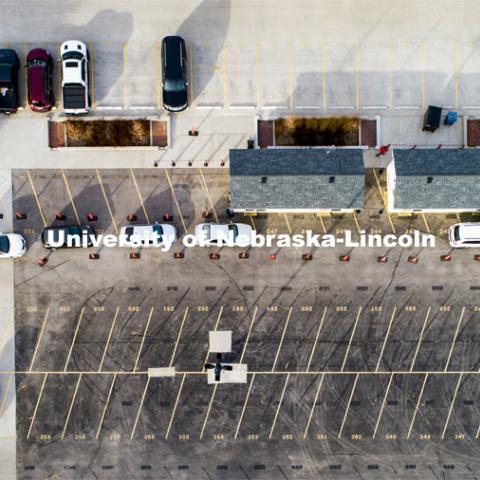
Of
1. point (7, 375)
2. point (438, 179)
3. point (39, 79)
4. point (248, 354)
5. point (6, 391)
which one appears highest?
point (39, 79)

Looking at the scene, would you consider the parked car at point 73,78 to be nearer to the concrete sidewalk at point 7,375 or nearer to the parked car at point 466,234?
the concrete sidewalk at point 7,375

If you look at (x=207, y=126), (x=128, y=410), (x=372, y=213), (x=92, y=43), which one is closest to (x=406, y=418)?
(x=372, y=213)

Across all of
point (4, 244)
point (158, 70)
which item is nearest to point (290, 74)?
point (158, 70)

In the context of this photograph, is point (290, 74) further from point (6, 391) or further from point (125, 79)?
point (6, 391)

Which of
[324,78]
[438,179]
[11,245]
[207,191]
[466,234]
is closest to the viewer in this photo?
[438,179]

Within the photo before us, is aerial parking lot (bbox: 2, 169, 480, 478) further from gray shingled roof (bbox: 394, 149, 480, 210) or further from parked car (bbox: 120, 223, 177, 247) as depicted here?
gray shingled roof (bbox: 394, 149, 480, 210)

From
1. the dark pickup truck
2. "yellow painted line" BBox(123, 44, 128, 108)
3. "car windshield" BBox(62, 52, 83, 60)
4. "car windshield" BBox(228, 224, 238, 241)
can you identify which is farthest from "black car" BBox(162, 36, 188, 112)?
the dark pickup truck
